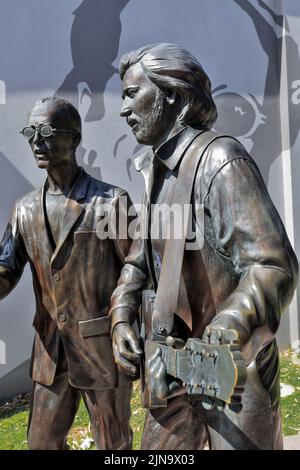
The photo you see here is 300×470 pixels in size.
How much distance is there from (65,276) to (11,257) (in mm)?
290

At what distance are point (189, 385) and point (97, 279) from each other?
1.36 meters

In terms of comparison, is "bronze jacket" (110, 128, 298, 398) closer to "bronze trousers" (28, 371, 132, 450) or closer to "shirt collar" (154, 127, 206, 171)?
"shirt collar" (154, 127, 206, 171)

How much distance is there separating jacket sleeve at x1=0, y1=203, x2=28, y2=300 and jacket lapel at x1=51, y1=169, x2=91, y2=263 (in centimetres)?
22

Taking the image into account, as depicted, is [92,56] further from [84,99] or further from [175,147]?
[175,147]

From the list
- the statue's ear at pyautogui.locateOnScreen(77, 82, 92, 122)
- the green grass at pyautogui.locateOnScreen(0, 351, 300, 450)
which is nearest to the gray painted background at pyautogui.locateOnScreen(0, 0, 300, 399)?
the statue's ear at pyautogui.locateOnScreen(77, 82, 92, 122)

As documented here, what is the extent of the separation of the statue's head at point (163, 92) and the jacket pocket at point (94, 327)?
1058mm

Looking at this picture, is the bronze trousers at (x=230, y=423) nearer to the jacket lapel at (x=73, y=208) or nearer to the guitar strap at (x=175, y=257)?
the guitar strap at (x=175, y=257)

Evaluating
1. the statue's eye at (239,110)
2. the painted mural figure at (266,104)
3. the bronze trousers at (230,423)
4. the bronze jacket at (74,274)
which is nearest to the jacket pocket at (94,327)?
the bronze jacket at (74,274)

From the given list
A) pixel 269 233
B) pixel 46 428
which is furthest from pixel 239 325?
pixel 46 428

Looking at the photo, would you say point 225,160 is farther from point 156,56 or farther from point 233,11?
point 233,11

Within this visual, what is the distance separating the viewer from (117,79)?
613 centimetres

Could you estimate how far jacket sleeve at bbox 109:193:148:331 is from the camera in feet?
7.46

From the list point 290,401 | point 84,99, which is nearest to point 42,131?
point 84,99

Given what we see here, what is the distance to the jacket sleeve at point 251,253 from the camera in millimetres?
1651
